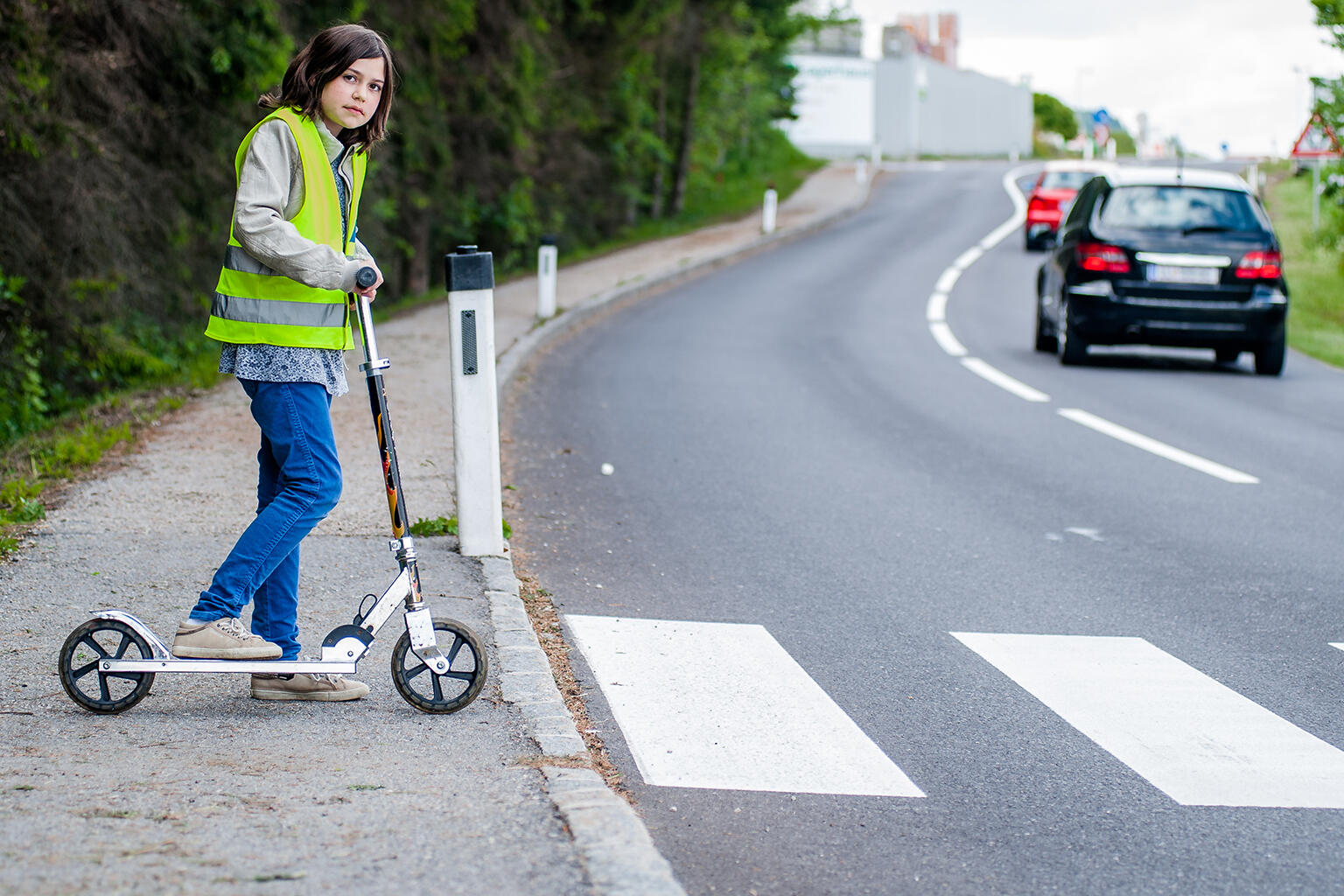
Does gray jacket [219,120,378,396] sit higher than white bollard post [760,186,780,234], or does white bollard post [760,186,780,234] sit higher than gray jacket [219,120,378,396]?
gray jacket [219,120,378,396]

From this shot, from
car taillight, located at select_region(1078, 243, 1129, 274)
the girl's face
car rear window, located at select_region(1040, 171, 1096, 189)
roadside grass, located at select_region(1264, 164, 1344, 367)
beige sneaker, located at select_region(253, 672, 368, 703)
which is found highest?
the girl's face

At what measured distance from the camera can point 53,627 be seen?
16.6 ft

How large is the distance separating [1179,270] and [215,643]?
11564 mm

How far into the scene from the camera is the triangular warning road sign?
22.1 m

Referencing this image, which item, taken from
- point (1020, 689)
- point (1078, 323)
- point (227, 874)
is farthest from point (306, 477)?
point (1078, 323)

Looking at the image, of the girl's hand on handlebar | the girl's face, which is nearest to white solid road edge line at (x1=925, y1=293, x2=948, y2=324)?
the girl's face

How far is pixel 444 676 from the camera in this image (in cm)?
441

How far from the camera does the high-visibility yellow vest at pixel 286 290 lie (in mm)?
4227

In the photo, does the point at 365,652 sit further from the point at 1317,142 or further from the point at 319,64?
the point at 1317,142

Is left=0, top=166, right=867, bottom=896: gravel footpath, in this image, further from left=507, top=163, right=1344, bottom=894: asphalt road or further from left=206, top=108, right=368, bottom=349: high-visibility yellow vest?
left=206, top=108, right=368, bottom=349: high-visibility yellow vest

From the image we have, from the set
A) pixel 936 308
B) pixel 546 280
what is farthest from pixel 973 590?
pixel 936 308

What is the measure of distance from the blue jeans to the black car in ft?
36.5

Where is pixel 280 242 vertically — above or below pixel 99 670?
above

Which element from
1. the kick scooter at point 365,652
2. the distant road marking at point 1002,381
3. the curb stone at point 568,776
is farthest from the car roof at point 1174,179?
the kick scooter at point 365,652
